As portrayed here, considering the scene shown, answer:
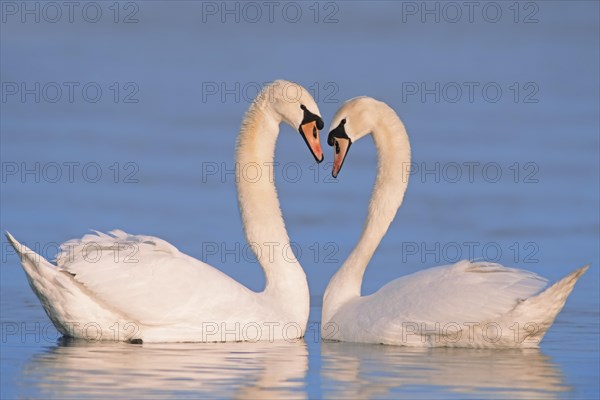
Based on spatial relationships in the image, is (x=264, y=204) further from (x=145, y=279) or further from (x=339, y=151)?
(x=145, y=279)

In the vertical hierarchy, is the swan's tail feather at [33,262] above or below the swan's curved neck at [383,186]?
below

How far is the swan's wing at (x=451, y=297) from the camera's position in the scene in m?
12.1

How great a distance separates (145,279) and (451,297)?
2207 millimetres

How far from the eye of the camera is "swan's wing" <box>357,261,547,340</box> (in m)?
12.1

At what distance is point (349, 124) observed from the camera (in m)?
13.8

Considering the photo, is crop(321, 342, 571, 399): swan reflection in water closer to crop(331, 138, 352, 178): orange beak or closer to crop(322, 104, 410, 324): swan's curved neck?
crop(322, 104, 410, 324): swan's curved neck

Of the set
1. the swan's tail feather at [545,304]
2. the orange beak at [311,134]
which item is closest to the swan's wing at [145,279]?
the orange beak at [311,134]

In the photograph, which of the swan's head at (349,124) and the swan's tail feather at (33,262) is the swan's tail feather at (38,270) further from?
the swan's head at (349,124)

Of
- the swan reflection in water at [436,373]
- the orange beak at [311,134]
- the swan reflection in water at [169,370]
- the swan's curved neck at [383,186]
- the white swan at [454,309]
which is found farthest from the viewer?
the swan's curved neck at [383,186]

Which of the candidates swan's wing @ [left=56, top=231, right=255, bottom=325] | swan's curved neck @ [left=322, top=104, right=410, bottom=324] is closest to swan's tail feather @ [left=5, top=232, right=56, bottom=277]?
swan's wing @ [left=56, top=231, right=255, bottom=325]

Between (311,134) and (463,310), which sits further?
(311,134)

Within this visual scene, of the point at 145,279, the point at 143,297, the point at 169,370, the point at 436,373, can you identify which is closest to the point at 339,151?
the point at 145,279

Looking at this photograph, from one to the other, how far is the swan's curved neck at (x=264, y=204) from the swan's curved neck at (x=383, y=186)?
54 centimetres

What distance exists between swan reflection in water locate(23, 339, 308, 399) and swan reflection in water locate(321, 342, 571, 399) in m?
0.27
